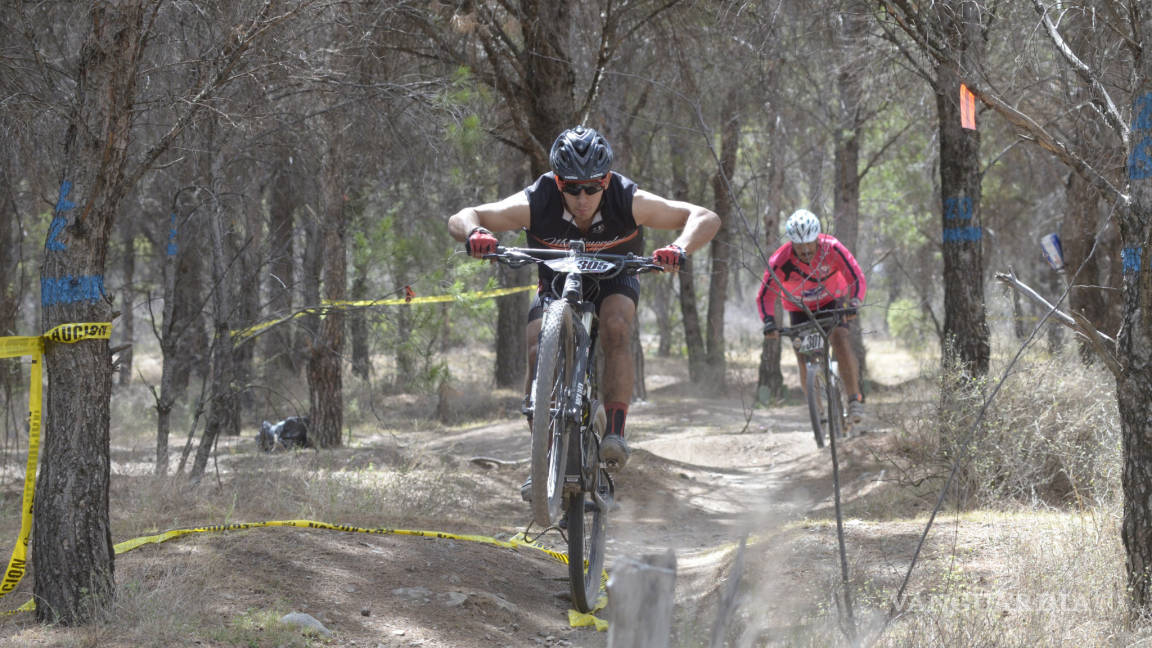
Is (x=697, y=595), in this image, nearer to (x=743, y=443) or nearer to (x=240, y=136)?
(x=240, y=136)

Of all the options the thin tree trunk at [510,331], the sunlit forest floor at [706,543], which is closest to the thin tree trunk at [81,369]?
the sunlit forest floor at [706,543]

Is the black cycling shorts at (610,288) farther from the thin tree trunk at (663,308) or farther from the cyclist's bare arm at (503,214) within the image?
the thin tree trunk at (663,308)

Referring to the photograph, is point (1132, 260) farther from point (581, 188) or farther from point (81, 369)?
point (81, 369)

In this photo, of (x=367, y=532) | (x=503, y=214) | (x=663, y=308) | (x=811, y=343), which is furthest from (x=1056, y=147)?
(x=663, y=308)

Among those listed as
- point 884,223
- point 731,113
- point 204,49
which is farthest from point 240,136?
point 884,223

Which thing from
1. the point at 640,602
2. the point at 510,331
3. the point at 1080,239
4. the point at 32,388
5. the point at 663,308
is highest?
the point at 663,308

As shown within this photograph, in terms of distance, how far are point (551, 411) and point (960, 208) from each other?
4.98m

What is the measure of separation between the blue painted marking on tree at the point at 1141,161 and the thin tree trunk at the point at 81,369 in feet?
12.7

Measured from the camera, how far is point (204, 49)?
6.74 m

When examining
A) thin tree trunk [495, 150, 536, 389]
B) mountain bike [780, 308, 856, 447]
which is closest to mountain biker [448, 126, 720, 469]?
mountain bike [780, 308, 856, 447]

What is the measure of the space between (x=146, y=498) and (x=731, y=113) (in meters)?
12.2

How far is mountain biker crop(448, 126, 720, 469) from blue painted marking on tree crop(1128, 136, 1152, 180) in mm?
1798

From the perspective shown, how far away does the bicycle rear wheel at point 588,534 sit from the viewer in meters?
4.87

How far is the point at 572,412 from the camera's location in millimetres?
4551
